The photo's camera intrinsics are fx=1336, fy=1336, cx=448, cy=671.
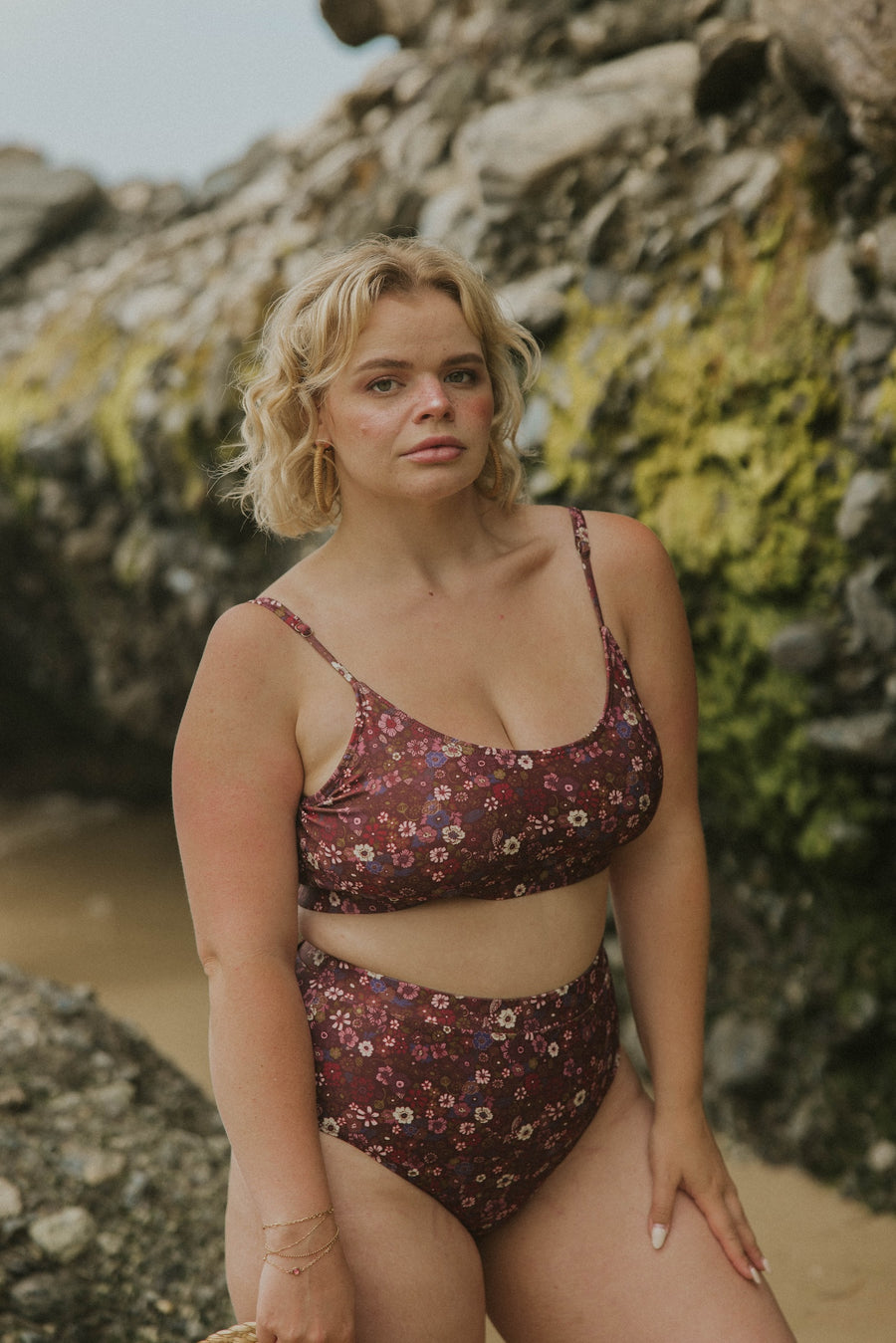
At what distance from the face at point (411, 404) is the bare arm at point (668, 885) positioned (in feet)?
1.04

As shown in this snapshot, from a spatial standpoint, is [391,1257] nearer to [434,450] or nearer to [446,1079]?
[446,1079]

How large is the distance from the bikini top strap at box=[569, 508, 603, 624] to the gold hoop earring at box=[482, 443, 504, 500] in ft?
0.40

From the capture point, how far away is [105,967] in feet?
18.4

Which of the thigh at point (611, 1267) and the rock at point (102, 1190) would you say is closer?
the thigh at point (611, 1267)

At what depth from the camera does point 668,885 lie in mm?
1997

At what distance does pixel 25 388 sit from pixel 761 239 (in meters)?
3.60

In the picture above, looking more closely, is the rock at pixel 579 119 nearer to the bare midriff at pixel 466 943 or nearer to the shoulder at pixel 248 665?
the shoulder at pixel 248 665

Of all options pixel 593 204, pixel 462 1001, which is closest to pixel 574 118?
pixel 593 204

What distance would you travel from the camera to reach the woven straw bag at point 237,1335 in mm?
1654

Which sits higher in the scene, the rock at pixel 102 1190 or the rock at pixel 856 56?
the rock at pixel 856 56

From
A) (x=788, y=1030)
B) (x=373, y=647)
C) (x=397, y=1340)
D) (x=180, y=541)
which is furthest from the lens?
(x=180, y=541)

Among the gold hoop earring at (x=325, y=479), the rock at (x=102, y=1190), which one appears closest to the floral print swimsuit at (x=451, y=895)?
the gold hoop earring at (x=325, y=479)

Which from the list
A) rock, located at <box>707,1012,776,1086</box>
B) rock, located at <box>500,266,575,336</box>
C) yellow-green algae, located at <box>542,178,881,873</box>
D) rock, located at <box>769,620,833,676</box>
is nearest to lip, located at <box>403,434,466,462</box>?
yellow-green algae, located at <box>542,178,881,873</box>

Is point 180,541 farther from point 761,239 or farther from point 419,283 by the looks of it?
point 419,283
